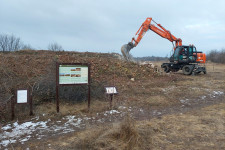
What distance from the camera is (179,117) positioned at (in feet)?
18.0

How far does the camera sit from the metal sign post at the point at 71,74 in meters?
5.49

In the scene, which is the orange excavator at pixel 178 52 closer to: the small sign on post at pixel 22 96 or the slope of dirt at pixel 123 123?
the slope of dirt at pixel 123 123

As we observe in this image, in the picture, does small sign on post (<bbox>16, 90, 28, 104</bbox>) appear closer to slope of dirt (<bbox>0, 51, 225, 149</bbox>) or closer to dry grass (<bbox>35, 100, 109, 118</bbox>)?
slope of dirt (<bbox>0, 51, 225, 149</bbox>)

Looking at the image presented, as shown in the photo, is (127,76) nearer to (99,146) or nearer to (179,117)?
(179,117)

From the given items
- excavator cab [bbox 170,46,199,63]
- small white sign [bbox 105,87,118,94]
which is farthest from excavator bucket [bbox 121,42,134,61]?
small white sign [bbox 105,87,118,94]

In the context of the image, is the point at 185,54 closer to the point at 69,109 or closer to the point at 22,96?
the point at 69,109

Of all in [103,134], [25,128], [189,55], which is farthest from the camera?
[189,55]

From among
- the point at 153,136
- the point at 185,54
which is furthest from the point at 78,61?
the point at 185,54

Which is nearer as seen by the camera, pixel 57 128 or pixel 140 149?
pixel 140 149

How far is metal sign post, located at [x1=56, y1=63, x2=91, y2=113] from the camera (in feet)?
18.0

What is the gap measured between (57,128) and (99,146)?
1.58 m

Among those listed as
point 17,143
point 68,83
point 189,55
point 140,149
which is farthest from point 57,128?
point 189,55

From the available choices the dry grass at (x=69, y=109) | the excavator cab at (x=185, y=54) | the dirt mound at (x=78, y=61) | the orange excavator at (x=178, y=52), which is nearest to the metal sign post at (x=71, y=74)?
the dry grass at (x=69, y=109)

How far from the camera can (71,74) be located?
5625 millimetres
